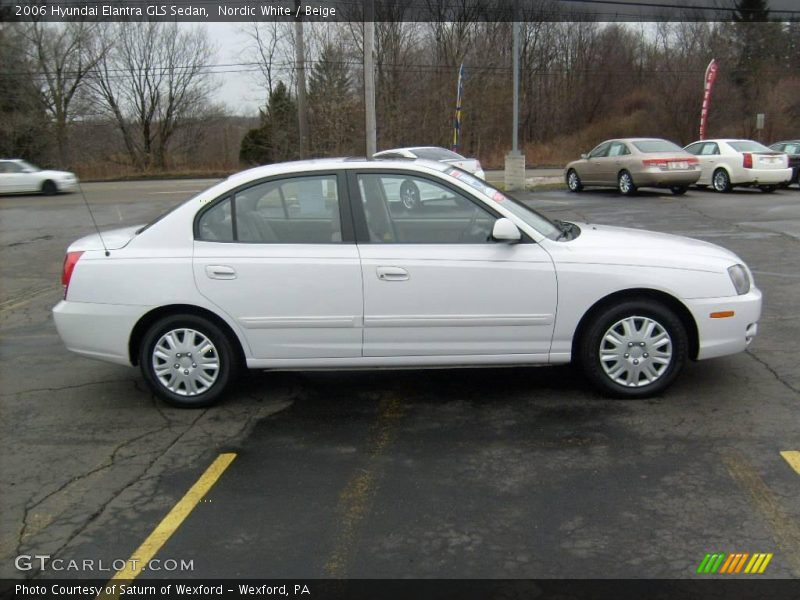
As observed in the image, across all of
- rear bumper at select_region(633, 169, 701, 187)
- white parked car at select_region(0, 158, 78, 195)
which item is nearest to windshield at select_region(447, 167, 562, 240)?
rear bumper at select_region(633, 169, 701, 187)

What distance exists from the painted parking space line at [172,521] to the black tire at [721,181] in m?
19.2

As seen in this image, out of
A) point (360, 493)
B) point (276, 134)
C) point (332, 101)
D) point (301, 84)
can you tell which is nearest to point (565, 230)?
point (360, 493)

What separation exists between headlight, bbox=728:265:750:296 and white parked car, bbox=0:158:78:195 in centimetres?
2647

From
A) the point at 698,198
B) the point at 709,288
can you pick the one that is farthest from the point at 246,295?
the point at 698,198

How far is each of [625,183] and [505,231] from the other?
16736 mm

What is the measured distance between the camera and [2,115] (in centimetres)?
4491

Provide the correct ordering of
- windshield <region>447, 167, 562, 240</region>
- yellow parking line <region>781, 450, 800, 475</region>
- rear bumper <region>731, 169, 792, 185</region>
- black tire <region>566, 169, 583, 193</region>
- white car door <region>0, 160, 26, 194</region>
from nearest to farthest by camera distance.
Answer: yellow parking line <region>781, 450, 800, 475</region> → windshield <region>447, 167, 562, 240</region> → rear bumper <region>731, 169, 792, 185</region> → black tire <region>566, 169, 583, 193</region> → white car door <region>0, 160, 26, 194</region>

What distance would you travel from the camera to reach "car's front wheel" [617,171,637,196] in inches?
795

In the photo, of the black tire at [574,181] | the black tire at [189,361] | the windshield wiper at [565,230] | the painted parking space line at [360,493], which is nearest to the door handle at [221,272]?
the black tire at [189,361]

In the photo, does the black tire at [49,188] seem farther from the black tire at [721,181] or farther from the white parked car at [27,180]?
the black tire at [721,181]

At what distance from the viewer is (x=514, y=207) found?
5.42 m

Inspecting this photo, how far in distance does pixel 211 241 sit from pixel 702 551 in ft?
11.5

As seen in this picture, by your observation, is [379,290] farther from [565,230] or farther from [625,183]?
[625,183]

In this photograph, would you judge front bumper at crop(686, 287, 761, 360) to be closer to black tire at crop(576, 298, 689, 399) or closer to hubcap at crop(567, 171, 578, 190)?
black tire at crop(576, 298, 689, 399)
